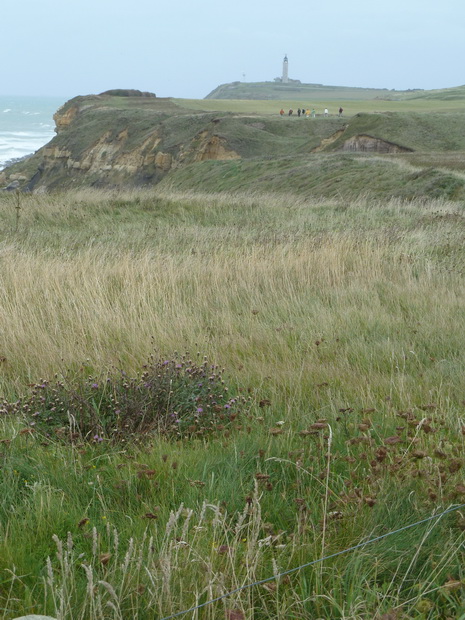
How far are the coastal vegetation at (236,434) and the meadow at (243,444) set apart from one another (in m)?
0.01

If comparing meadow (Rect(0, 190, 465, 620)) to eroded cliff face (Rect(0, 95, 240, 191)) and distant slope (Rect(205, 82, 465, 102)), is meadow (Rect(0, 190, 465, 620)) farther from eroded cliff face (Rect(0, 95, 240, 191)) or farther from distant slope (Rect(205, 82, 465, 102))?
distant slope (Rect(205, 82, 465, 102))

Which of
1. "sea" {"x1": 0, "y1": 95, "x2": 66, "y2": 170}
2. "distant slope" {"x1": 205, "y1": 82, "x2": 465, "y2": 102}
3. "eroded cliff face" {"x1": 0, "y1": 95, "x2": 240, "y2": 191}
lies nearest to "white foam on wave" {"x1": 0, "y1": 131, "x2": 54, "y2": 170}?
"sea" {"x1": 0, "y1": 95, "x2": 66, "y2": 170}

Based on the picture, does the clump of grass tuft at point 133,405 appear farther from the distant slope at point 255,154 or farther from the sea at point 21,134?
the sea at point 21,134

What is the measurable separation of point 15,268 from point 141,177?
4327 cm

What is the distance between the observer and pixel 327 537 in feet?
7.40

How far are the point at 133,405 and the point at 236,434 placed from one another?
0.63m

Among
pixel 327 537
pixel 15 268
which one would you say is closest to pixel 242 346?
pixel 327 537

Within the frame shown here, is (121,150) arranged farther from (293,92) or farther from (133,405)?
(293,92)

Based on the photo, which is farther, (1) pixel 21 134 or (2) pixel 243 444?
(1) pixel 21 134

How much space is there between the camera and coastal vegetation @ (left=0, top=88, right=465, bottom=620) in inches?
Answer: 79.1

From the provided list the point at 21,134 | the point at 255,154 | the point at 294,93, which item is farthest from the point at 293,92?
the point at 255,154

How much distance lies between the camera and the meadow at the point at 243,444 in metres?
2.00

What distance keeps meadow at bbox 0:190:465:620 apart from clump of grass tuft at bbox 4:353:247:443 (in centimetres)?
2

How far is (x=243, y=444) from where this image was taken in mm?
2961
